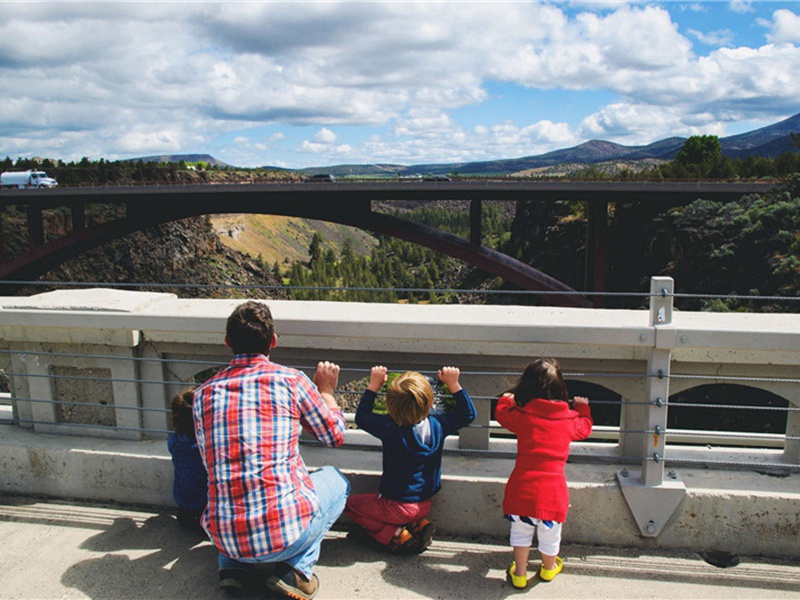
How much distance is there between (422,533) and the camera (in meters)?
3.11

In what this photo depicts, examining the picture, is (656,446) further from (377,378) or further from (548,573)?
(377,378)

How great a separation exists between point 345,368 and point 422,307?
57 centimetres

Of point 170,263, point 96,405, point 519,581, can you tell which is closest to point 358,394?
point 519,581

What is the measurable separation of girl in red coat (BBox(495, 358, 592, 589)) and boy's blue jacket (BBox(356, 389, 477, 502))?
22 cm

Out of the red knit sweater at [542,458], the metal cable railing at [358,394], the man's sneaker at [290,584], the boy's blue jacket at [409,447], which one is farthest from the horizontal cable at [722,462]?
the man's sneaker at [290,584]

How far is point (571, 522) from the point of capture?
3.21m

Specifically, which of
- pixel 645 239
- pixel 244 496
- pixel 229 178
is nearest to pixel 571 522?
pixel 244 496

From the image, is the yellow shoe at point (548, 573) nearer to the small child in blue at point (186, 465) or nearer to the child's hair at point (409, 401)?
the child's hair at point (409, 401)

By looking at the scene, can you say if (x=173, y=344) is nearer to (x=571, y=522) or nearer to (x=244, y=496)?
(x=244, y=496)

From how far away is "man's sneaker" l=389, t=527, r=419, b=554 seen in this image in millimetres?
3074

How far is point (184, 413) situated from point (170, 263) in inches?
2654

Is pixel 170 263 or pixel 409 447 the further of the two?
pixel 170 263

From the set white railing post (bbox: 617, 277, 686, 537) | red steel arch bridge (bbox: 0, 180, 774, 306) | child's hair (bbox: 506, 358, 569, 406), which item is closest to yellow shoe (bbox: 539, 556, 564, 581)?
white railing post (bbox: 617, 277, 686, 537)

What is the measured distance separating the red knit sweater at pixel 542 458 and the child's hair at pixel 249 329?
1.04 metres
